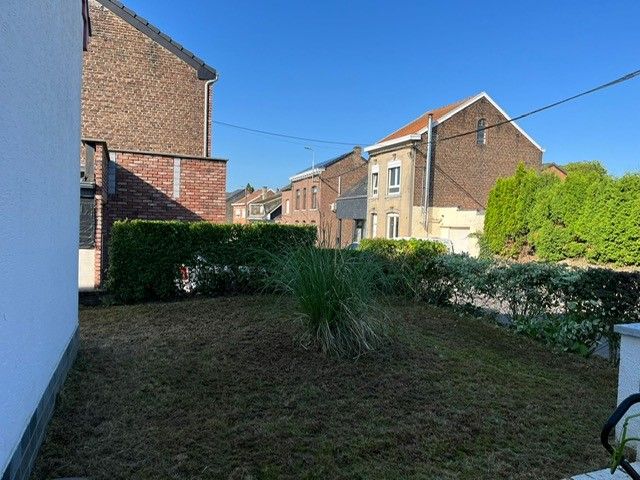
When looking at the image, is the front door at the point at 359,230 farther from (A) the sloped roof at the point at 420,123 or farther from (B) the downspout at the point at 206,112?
(B) the downspout at the point at 206,112

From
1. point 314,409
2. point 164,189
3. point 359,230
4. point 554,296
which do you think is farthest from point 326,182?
point 314,409

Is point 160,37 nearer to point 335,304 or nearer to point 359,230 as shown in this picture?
point 335,304

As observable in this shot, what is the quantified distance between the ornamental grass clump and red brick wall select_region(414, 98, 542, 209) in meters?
19.5

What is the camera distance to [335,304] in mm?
4191

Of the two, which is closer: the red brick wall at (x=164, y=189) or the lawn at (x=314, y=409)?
the lawn at (x=314, y=409)

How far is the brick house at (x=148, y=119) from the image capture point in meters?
10.4

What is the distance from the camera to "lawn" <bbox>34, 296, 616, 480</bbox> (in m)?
2.57

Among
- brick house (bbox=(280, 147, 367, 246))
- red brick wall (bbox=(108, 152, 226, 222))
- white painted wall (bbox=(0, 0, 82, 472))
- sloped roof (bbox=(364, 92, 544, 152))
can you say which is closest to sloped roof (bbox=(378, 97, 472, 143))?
sloped roof (bbox=(364, 92, 544, 152))

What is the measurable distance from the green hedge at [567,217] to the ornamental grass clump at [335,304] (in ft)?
45.0

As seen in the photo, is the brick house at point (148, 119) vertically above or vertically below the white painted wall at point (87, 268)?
above

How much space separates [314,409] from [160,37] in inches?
484

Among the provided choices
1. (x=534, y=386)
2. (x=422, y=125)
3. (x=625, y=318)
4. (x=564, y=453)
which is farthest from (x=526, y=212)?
(x=564, y=453)

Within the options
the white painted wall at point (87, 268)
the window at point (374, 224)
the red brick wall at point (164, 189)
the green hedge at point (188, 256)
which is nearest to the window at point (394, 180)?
the window at point (374, 224)

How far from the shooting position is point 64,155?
3453 mm
